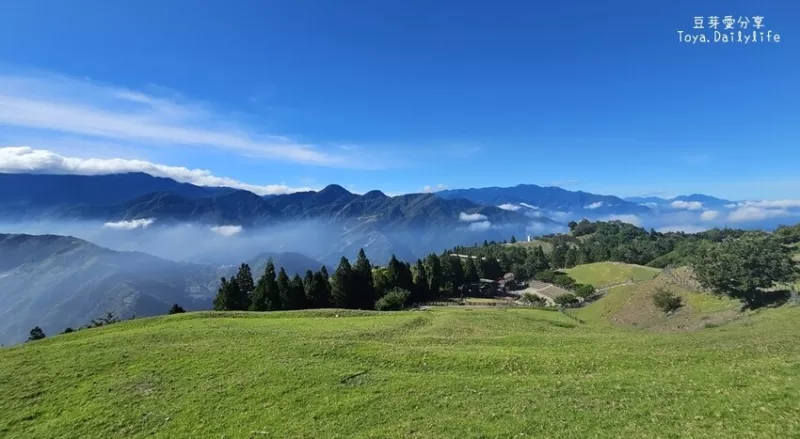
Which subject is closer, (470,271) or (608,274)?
(470,271)

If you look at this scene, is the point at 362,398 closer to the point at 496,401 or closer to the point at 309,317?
the point at 496,401

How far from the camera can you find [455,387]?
20578 mm

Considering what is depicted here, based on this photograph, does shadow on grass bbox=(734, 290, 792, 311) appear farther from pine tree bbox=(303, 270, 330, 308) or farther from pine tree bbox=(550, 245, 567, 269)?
pine tree bbox=(550, 245, 567, 269)

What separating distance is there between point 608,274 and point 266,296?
4224 inches

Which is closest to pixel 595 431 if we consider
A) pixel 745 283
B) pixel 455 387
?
pixel 455 387

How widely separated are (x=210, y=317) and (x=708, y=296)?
2533 inches

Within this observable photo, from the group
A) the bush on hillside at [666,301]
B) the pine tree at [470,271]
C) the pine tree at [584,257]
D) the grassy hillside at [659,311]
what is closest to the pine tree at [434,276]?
the pine tree at [470,271]

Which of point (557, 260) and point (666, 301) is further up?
point (666, 301)

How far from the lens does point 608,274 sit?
132m

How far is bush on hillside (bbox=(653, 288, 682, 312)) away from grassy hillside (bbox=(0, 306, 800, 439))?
24.6 m

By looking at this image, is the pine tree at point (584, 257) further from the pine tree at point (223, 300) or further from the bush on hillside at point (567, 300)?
the pine tree at point (223, 300)

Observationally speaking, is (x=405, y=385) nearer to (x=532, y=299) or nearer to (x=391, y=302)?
(x=391, y=302)

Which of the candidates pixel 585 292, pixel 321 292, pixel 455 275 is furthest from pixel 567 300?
pixel 321 292

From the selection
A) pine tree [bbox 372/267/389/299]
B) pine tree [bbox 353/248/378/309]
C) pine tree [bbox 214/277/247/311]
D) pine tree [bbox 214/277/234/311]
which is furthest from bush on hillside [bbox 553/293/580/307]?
pine tree [bbox 214/277/234/311]
